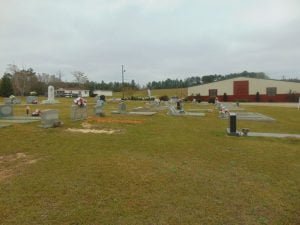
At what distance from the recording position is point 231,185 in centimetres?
512

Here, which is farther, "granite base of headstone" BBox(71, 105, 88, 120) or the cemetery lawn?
"granite base of headstone" BBox(71, 105, 88, 120)

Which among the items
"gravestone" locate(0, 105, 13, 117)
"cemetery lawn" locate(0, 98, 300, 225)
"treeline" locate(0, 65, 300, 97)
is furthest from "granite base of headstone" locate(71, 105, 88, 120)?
"treeline" locate(0, 65, 300, 97)

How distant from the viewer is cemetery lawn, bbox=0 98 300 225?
3896 mm

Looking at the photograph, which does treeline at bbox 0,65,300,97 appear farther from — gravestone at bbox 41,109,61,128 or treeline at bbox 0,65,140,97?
gravestone at bbox 41,109,61,128

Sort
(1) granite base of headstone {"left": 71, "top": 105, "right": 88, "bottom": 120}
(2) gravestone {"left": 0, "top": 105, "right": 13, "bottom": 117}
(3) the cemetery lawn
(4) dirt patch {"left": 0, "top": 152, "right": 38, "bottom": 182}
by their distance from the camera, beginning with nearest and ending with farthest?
(3) the cemetery lawn → (4) dirt patch {"left": 0, "top": 152, "right": 38, "bottom": 182} → (1) granite base of headstone {"left": 71, "top": 105, "right": 88, "bottom": 120} → (2) gravestone {"left": 0, "top": 105, "right": 13, "bottom": 117}

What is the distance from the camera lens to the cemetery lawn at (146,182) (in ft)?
12.8

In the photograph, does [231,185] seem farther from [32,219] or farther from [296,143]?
[296,143]

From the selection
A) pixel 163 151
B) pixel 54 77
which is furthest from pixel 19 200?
pixel 54 77

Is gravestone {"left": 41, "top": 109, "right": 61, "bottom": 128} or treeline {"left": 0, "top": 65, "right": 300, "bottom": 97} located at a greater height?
treeline {"left": 0, "top": 65, "right": 300, "bottom": 97}

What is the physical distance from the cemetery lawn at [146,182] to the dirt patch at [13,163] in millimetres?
21

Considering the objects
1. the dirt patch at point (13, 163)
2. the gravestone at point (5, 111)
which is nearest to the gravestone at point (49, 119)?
the dirt patch at point (13, 163)

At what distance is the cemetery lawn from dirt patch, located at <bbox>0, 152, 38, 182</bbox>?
2 centimetres

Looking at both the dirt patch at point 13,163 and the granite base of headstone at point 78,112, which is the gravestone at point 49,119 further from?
the dirt patch at point 13,163

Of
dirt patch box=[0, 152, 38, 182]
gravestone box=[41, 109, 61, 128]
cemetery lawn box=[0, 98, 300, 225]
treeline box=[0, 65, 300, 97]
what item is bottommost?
cemetery lawn box=[0, 98, 300, 225]
